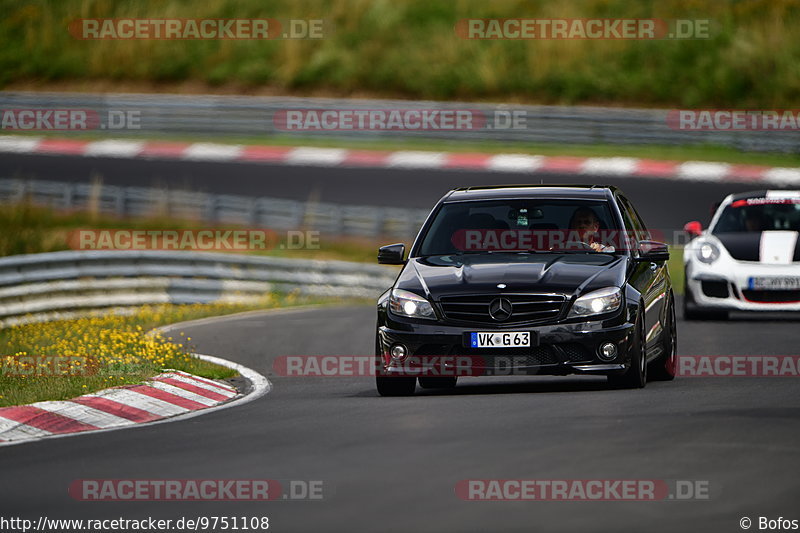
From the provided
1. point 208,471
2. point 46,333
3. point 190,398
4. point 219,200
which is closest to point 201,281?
point 46,333

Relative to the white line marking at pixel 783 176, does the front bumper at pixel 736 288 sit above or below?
below

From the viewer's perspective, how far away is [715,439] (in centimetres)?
833

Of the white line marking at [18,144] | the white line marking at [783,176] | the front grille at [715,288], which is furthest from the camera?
the white line marking at [18,144]

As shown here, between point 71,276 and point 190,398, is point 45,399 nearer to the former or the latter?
point 190,398

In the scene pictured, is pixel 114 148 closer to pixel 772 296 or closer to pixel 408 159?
pixel 408 159

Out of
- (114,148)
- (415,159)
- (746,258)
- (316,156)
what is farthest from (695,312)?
(114,148)

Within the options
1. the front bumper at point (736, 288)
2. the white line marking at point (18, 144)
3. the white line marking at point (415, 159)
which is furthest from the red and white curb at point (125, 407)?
the white line marking at point (18, 144)

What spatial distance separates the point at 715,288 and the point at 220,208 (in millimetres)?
13099

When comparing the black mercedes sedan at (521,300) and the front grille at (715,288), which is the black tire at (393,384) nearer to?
the black mercedes sedan at (521,300)

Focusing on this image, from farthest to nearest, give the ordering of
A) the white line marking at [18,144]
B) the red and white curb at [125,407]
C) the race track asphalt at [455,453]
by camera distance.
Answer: the white line marking at [18,144] → the red and white curb at [125,407] → the race track asphalt at [455,453]

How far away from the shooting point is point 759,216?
17.5 metres

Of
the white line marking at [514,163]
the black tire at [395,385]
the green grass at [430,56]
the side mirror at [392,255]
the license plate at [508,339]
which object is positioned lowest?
the black tire at [395,385]

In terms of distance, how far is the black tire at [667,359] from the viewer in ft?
40.1

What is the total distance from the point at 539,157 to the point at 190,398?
2121 centimetres
